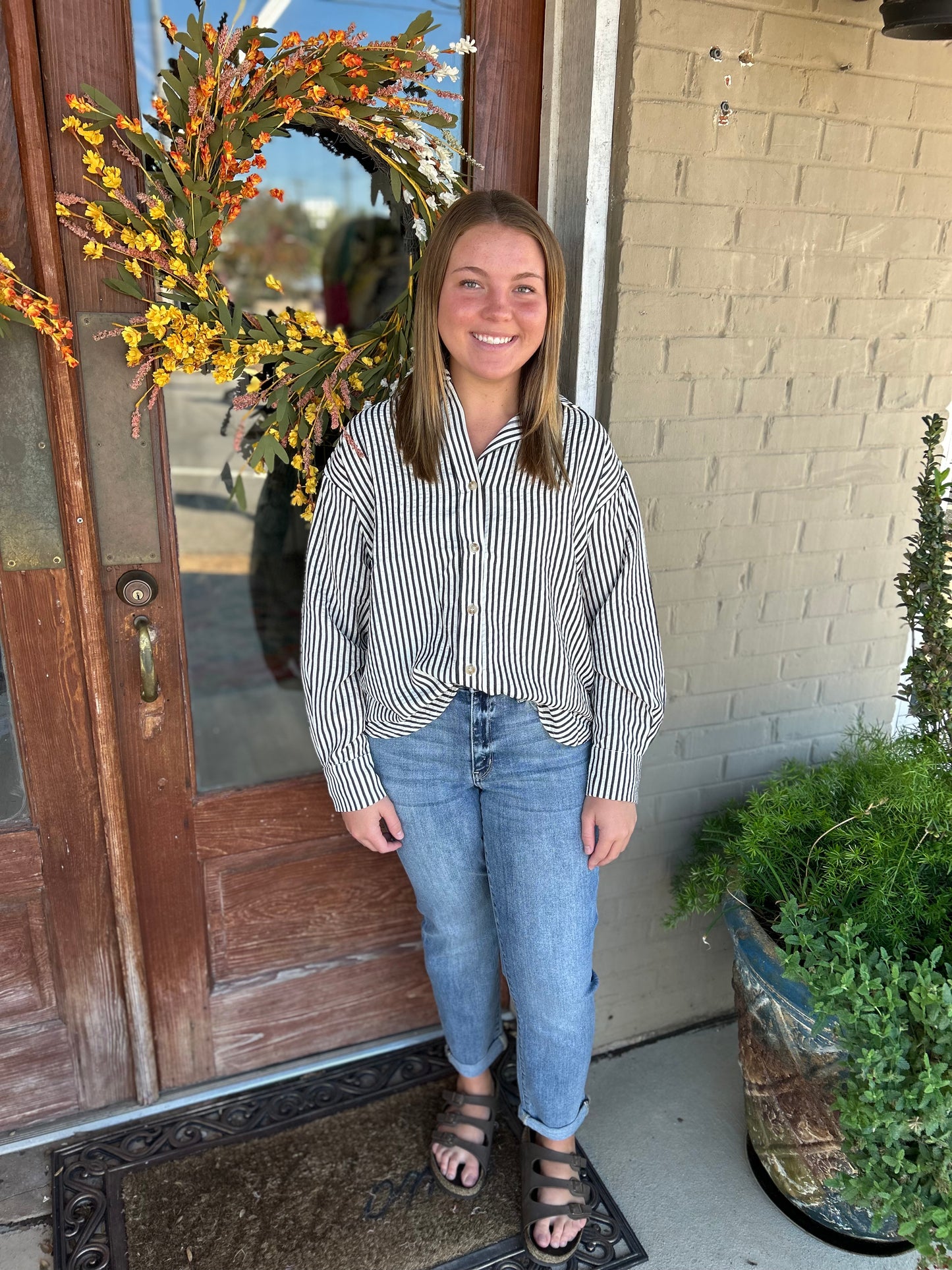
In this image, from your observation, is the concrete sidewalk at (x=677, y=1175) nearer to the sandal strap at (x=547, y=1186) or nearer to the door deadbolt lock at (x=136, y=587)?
the sandal strap at (x=547, y=1186)

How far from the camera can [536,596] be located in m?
1.54

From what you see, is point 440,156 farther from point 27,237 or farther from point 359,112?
point 27,237

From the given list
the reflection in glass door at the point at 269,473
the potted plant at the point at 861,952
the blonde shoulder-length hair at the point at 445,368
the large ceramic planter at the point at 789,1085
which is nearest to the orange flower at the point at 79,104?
the reflection in glass door at the point at 269,473

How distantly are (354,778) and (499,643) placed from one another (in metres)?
0.37

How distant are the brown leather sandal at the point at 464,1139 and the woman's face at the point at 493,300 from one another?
4.87 feet

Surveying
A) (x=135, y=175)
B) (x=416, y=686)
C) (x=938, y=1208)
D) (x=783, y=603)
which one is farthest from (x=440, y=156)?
(x=938, y=1208)

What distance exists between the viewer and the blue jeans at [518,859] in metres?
1.62

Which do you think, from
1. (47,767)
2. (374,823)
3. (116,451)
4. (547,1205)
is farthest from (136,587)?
(547,1205)

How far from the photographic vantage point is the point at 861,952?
4.91 feet

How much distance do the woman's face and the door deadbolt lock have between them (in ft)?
2.43

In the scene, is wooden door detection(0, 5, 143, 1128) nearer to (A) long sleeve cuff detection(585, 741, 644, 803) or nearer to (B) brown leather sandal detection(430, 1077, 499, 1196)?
(B) brown leather sandal detection(430, 1077, 499, 1196)

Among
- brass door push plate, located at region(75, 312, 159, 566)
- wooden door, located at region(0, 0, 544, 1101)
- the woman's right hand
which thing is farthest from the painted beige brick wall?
brass door push plate, located at region(75, 312, 159, 566)

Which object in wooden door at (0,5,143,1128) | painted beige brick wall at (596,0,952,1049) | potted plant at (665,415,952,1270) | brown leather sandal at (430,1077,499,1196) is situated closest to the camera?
potted plant at (665,415,952,1270)

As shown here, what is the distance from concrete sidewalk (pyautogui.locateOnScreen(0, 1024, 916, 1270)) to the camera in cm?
176
